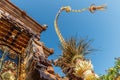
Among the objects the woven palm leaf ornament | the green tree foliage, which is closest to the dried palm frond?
the woven palm leaf ornament

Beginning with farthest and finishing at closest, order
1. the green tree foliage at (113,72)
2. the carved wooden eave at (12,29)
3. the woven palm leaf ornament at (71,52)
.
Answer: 1. the woven palm leaf ornament at (71,52)
2. the carved wooden eave at (12,29)
3. the green tree foliage at (113,72)

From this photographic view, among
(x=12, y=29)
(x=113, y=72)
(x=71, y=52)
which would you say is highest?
(x=71, y=52)

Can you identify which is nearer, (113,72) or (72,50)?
(113,72)

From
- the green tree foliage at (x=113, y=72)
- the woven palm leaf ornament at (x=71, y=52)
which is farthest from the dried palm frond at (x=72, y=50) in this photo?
the green tree foliage at (x=113, y=72)

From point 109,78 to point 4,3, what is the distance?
572 centimetres

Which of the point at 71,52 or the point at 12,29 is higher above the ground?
the point at 71,52

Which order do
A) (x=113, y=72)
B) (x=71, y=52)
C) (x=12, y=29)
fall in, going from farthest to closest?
(x=71, y=52) → (x=12, y=29) → (x=113, y=72)

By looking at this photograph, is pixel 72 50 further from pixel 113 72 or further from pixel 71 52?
pixel 113 72

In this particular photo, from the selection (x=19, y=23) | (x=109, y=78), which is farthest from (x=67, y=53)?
(x=109, y=78)

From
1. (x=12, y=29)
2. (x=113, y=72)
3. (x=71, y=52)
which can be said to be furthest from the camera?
(x=71, y=52)

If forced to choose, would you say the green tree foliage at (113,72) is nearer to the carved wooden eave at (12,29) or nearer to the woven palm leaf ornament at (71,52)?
the carved wooden eave at (12,29)

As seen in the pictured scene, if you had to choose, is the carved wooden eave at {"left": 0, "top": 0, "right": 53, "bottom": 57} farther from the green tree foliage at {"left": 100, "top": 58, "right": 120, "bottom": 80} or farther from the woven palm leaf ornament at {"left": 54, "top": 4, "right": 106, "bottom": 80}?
the green tree foliage at {"left": 100, "top": 58, "right": 120, "bottom": 80}

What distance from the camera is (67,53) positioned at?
13703 mm

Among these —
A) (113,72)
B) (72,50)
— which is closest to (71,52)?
(72,50)
